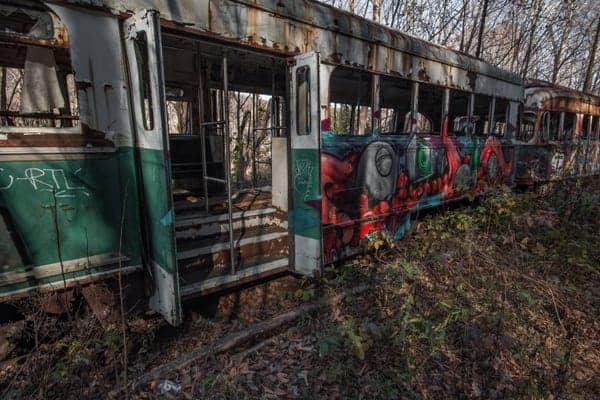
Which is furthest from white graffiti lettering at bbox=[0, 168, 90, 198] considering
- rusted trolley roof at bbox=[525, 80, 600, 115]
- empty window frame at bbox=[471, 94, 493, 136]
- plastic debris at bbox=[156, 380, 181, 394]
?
rusted trolley roof at bbox=[525, 80, 600, 115]

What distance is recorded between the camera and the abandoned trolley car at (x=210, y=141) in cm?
224

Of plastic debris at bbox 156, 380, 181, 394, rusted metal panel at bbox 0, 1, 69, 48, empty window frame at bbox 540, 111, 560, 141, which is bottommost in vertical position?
plastic debris at bbox 156, 380, 181, 394

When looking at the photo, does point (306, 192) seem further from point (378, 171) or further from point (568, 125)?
point (568, 125)

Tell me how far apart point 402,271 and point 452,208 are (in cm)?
322

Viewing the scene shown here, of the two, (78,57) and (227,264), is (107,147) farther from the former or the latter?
(227,264)

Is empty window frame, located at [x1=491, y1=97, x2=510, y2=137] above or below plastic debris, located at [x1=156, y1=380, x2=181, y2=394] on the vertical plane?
above

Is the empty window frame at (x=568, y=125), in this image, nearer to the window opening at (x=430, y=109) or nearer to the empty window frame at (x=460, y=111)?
the empty window frame at (x=460, y=111)

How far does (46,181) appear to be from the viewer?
2.22m

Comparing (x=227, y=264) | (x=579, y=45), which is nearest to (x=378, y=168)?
(x=227, y=264)

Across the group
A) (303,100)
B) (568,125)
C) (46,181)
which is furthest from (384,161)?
(568,125)

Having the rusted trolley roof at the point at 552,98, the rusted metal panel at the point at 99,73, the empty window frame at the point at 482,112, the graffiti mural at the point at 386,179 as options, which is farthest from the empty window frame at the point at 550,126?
the rusted metal panel at the point at 99,73

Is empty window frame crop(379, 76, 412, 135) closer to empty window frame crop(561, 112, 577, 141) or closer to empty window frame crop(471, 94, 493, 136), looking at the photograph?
empty window frame crop(471, 94, 493, 136)

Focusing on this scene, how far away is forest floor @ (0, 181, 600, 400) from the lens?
2.29 meters

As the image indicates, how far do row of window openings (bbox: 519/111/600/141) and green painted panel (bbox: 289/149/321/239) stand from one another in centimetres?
607
